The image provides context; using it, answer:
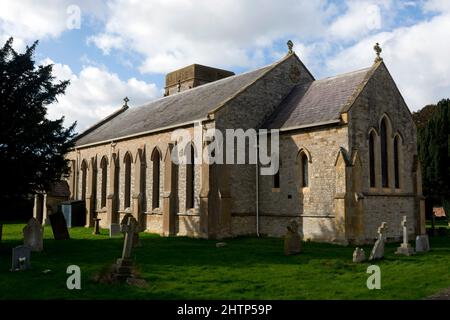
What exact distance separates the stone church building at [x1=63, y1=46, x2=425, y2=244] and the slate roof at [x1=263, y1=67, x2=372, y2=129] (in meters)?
0.08

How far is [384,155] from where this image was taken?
70.0 feet

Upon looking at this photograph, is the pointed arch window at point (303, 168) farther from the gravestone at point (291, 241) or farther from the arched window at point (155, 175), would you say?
the arched window at point (155, 175)

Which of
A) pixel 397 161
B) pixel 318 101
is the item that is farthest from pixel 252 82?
pixel 397 161

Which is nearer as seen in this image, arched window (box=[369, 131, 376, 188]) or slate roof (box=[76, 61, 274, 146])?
arched window (box=[369, 131, 376, 188])

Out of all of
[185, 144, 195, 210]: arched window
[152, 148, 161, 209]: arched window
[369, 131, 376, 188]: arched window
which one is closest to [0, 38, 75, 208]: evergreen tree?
[185, 144, 195, 210]: arched window

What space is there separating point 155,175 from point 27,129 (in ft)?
35.9

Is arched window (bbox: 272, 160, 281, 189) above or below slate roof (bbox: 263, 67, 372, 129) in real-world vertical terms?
below

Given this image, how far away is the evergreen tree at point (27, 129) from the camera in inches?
638

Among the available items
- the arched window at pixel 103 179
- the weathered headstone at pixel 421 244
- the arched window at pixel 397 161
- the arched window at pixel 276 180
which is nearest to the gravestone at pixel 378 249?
the weathered headstone at pixel 421 244

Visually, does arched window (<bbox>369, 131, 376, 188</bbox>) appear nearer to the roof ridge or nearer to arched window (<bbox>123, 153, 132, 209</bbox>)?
the roof ridge

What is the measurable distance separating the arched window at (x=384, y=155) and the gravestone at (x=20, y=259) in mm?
15756

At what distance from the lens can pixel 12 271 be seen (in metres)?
12.8

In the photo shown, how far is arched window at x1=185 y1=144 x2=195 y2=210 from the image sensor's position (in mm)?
23719
